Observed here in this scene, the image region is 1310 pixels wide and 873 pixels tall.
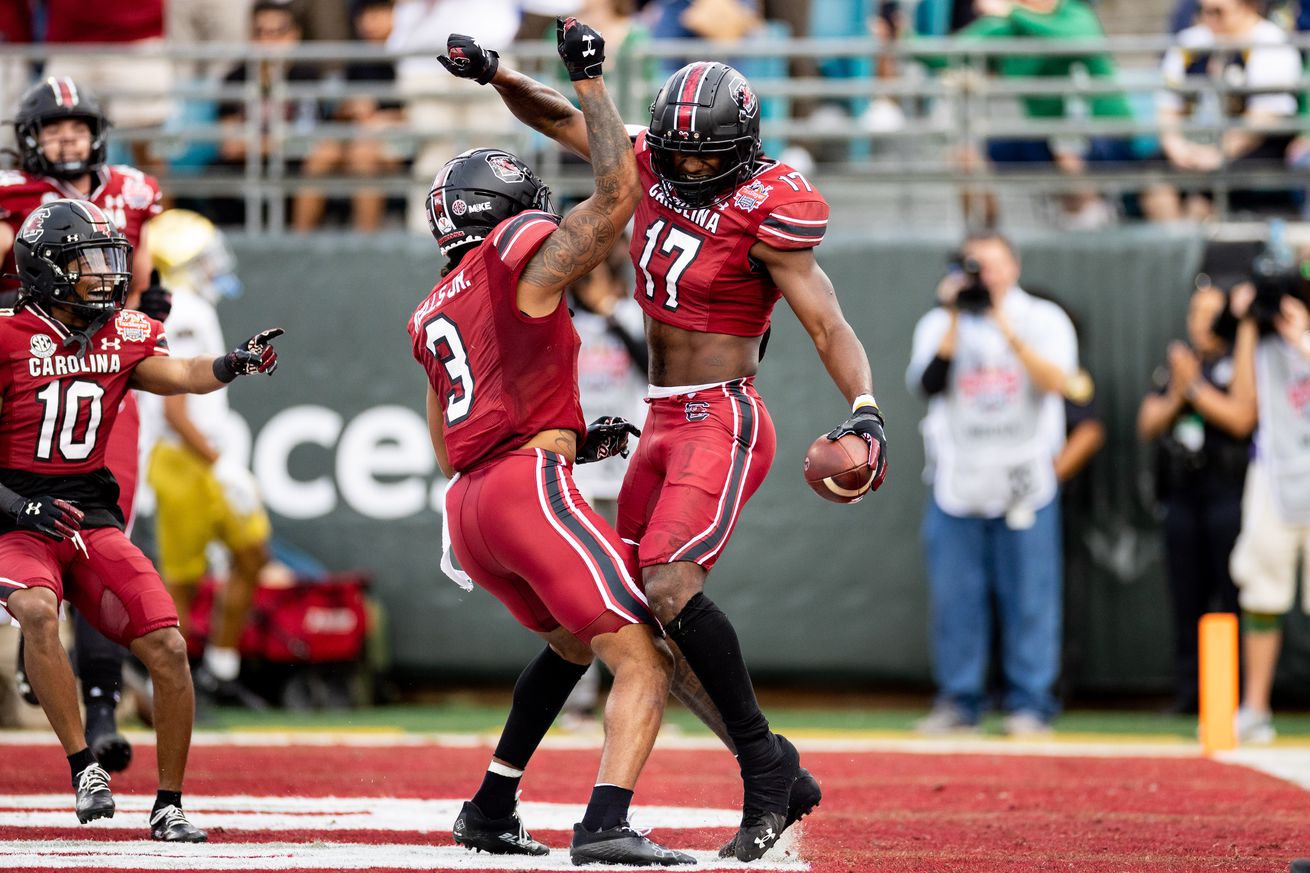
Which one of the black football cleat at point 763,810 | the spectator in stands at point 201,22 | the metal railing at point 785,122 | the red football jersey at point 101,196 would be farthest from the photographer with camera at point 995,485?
the spectator in stands at point 201,22

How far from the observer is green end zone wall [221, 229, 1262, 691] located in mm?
10250

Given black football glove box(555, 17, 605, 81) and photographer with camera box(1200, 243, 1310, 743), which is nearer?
black football glove box(555, 17, 605, 81)

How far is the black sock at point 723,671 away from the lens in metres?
5.05

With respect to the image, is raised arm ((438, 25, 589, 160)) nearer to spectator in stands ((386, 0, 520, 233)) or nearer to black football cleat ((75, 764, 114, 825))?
black football cleat ((75, 764, 114, 825))

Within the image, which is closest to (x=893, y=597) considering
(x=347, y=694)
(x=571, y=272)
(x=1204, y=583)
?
(x=1204, y=583)

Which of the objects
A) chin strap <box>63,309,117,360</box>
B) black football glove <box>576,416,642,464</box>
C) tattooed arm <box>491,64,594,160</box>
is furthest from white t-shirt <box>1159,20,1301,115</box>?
chin strap <box>63,309,117,360</box>

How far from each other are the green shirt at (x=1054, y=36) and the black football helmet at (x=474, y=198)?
5860 millimetres

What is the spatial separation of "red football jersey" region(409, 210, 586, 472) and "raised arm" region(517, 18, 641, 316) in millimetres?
49

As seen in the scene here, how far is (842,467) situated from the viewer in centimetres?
501

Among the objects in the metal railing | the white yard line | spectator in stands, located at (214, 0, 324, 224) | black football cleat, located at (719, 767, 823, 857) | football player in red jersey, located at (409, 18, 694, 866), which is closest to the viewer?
the white yard line

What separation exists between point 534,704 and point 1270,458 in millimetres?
5166

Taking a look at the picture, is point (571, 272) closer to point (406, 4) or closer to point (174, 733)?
point (174, 733)

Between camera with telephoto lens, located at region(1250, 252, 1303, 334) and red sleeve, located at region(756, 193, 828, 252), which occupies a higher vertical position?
red sleeve, located at region(756, 193, 828, 252)

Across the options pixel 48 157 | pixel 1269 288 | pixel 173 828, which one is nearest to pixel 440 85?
pixel 48 157
